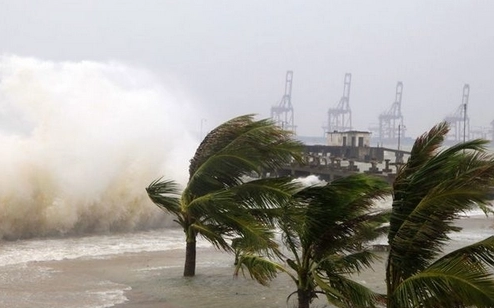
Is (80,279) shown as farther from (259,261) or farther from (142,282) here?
(259,261)

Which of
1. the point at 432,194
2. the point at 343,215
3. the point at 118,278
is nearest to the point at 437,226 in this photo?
the point at 432,194

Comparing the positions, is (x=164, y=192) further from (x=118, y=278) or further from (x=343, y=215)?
(x=343, y=215)

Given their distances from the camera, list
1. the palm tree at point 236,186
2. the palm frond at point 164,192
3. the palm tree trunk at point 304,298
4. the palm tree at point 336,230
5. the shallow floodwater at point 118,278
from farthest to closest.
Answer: the palm frond at point 164,192 → the shallow floodwater at point 118,278 → the palm tree at point 236,186 → the palm tree trunk at point 304,298 → the palm tree at point 336,230

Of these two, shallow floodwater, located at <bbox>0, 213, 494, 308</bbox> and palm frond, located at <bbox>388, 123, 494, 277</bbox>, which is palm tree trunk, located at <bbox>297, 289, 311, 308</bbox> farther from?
palm frond, located at <bbox>388, 123, 494, 277</bbox>

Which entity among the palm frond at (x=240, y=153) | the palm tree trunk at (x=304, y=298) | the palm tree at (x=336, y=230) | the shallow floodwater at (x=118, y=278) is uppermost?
the palm frond at (x=240, y=153)

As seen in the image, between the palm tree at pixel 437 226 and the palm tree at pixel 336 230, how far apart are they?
40.0 inches

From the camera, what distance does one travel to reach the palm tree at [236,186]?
10391mm

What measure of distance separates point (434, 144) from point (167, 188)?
22.5ft

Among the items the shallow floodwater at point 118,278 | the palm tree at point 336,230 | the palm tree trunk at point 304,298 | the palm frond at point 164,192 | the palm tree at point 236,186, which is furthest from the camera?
the palm frond at point 164,192

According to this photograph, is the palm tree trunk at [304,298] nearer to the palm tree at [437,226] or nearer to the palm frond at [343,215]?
the palm frond at [343,215]

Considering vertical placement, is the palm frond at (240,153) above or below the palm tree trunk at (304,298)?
above

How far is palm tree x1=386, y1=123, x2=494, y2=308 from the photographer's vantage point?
19.4ft

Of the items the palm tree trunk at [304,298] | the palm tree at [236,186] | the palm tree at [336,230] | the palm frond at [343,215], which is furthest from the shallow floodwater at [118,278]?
the palm frond at [343,215]

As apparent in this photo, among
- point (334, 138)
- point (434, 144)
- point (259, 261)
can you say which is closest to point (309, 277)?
point (259, 261)
